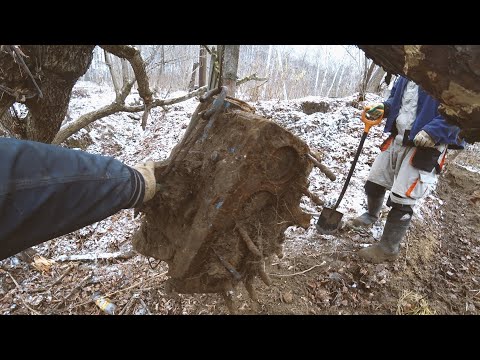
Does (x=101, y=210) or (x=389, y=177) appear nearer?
(x=101, y=210)

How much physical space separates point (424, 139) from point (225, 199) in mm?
1972

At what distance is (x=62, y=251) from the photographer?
4.20 metres

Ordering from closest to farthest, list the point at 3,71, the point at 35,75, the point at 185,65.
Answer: the point at 3,71 → the point at 35,75 → the point at 185,65

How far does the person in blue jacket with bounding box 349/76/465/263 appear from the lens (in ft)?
8.39

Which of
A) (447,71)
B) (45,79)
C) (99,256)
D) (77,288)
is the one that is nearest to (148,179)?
(447,71)

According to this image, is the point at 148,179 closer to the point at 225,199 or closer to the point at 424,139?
the point at 225,199

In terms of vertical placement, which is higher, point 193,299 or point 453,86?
point 453,86

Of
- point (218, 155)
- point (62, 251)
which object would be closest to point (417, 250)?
point (218, 155)

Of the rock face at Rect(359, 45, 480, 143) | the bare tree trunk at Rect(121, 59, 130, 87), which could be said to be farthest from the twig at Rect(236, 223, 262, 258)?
the bare tree trunk at Rect(121, 59, 130, 87)

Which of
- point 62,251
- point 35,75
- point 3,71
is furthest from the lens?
point 62,251

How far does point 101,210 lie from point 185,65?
15.8 metres

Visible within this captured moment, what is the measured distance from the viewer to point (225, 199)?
5.49 feet
